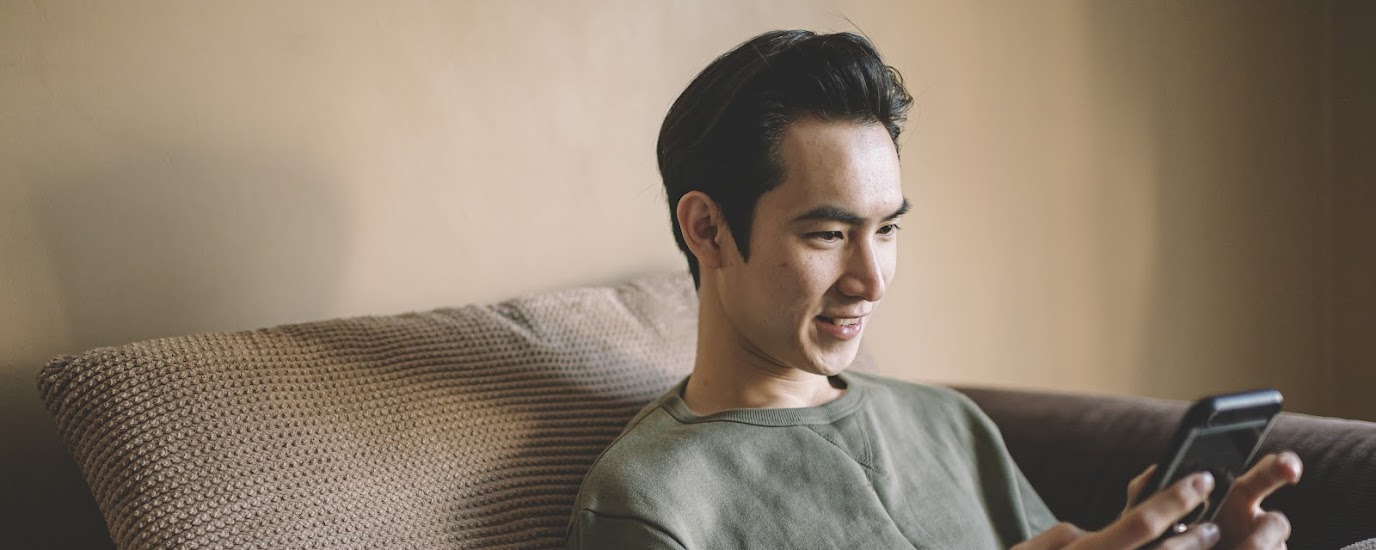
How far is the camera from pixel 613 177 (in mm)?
1636

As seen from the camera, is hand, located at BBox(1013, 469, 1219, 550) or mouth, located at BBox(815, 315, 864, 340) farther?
mouth, located at BBox(815, 315, 864, 340)

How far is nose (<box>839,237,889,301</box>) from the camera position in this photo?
1.12 metres

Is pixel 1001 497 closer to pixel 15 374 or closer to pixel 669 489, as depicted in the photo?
pixel 669 489

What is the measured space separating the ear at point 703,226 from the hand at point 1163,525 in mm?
473

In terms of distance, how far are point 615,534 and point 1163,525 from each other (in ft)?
1.54

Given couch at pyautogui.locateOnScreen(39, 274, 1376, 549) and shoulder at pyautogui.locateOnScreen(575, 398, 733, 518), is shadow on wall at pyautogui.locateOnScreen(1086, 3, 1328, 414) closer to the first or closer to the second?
couch at pyautogui.locateOnScreen(39, 274, 1376, 549)

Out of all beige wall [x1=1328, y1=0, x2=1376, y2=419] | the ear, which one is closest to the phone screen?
the ear

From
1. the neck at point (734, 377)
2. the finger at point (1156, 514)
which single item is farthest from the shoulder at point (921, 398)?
the finger at point (1156, 514)

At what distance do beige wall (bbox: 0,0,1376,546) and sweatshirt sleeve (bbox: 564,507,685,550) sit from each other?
19.8 inches

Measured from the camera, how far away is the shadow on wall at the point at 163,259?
44.4 inches

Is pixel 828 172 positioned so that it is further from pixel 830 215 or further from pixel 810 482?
pixel 810 482

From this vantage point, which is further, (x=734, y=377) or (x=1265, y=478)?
(x=734, y=377)

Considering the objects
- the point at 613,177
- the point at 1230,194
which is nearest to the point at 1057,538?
the point at 613,177

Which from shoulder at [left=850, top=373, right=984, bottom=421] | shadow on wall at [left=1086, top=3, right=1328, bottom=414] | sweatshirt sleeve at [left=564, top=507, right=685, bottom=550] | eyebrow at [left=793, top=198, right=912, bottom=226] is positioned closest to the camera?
sweatshirt sleeve at [left=564, top=507, right=685, bottom=550]
